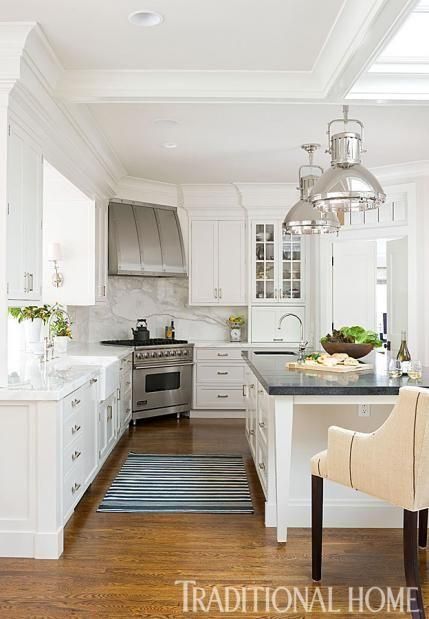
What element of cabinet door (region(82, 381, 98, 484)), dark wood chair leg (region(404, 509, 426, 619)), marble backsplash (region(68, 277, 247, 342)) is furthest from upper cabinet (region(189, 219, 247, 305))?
dark wood chair leg (region(404, 509, 426, 619))

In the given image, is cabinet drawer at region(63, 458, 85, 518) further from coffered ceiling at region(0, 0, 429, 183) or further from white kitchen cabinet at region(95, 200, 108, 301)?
white kitchen cabinet at region(95, 200, 108, 301)

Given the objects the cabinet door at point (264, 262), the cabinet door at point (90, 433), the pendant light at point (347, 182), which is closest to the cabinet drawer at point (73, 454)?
the cabinet door at point (90, 433)

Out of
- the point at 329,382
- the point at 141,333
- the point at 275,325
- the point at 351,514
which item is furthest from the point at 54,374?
the point at 275,325

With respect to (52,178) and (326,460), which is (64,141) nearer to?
(52,178)

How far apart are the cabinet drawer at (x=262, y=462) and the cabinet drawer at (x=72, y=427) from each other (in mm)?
1162

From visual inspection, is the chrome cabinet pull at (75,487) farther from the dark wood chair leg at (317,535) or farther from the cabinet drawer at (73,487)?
the dark wood chair leg at (317,535)

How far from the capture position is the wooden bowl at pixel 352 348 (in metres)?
4.11

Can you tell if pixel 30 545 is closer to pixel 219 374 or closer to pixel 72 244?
pixel 72 244

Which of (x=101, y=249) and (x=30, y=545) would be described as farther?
(x=101, y=249)

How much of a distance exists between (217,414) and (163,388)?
78 cm

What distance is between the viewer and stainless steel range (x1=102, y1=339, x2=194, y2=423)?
670cm

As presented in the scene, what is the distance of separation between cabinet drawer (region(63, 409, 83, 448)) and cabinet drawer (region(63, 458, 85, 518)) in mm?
183

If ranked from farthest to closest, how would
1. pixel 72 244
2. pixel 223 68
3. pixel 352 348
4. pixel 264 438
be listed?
pixel 72 244, pixel 352 348, pixel 264 438, pixel 223 68

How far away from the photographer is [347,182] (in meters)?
3.52
